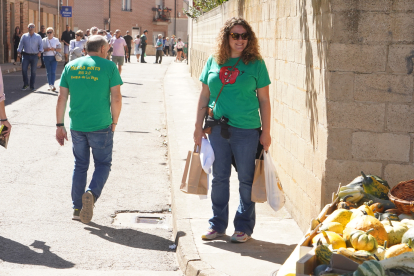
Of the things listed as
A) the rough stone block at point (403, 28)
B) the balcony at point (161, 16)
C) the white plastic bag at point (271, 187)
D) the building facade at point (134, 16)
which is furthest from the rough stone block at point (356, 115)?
the balcony at point (161, 16)

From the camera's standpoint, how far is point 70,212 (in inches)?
252

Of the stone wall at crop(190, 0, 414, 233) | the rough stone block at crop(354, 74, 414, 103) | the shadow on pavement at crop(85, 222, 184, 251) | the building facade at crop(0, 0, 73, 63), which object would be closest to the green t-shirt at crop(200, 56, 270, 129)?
the stone wall at crop(190, 0, 414, 233)

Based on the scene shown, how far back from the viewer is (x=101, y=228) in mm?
5938

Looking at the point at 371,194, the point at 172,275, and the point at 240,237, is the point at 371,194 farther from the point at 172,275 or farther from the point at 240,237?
the point at 172,275

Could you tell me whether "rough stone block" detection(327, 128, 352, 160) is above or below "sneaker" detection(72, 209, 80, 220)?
above

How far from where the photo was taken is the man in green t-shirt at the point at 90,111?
5.79 metres

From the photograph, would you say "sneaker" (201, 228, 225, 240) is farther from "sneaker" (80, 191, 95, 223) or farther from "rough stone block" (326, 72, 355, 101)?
"rough stone block" (326, 72, 355, 101)

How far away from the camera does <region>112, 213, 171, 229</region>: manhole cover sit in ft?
20.2

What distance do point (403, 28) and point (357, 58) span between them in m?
0.40

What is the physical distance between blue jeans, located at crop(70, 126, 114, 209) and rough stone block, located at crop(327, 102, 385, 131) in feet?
7.76

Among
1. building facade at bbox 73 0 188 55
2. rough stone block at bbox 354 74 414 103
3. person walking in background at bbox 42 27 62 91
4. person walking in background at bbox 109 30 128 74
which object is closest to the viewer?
rough stone block at bbox 354 74 414 103

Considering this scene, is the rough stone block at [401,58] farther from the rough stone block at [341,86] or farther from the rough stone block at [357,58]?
the rough stone block at [341,86]

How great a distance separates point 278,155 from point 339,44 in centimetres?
239

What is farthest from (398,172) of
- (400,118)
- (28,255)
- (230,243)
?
(28,255)
